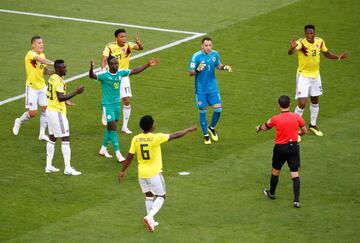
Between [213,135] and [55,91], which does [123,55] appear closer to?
[213,135]

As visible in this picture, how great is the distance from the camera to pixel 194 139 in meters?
24.0

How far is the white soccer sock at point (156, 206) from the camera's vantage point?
18.2m

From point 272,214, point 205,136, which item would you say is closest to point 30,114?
point 205,136

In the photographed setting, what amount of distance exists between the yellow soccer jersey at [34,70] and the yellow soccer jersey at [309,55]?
7.11 m

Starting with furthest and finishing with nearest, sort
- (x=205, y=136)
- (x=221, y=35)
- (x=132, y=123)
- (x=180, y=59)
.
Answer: (x=221, y=35), (x=180, y=59), (x=132, y=123), (x=205, y=136)

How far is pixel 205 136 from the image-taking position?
77.1ft

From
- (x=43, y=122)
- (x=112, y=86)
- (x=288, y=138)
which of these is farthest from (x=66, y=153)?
(x=288, y=138)

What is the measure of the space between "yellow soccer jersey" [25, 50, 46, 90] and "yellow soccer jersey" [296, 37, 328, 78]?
23.3 ft

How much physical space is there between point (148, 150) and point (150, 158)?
0.18 m

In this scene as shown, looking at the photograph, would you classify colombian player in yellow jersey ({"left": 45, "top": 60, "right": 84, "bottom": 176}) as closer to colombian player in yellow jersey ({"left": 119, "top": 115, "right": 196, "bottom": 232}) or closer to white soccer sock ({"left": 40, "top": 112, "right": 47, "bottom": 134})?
white soccer sock ({"left": 40, "top": 112, "right": 47, "bottom": 134})

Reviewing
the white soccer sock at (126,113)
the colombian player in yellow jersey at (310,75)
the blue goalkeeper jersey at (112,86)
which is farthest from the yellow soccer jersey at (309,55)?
the blue goalkeeper jersey at (112,86)

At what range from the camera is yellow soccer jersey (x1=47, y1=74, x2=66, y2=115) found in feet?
69.1

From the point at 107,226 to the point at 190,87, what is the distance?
10090 millimetres

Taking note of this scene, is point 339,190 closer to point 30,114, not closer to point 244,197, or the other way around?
point 244,197
